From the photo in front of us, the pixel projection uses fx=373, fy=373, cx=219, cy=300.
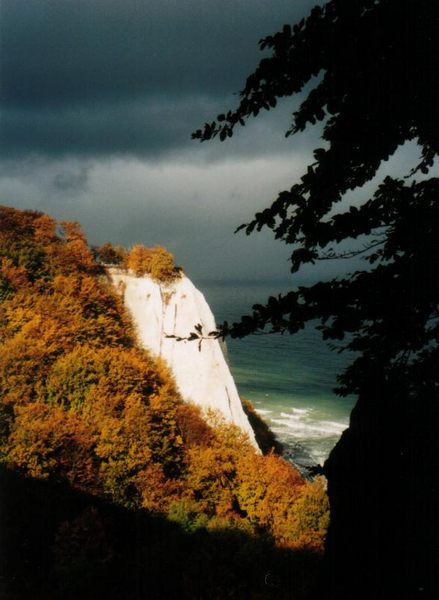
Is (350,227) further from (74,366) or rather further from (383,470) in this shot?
(74,366)

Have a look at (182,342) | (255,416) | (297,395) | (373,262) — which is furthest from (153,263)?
(297,395)

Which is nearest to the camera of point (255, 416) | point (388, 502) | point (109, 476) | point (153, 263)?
point (388, 502)

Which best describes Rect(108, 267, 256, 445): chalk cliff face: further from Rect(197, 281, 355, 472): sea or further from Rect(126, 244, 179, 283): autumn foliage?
Rect(197, 281, 355, 472): sea

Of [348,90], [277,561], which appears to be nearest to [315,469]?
[348,90]

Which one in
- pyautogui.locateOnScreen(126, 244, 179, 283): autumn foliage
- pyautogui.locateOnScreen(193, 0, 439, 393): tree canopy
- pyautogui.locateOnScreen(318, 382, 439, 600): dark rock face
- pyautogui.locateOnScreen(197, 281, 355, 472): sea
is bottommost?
pyautogui.locateOnScreen(197, 281, 355, 472): sea

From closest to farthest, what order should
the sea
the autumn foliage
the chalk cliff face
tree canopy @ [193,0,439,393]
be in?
tree canopy @ [193,0,439,393]
the chalk cliff face
the autumn foliage
the sea

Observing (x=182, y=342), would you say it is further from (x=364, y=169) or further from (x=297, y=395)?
(x=297, y=395)

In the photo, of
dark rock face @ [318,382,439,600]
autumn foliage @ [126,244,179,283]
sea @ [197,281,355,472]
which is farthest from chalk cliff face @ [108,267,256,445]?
dark rock face @ [318,382,439,600]

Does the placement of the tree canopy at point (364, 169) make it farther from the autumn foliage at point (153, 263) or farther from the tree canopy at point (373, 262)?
the autumn foliage at point (153, 263)
